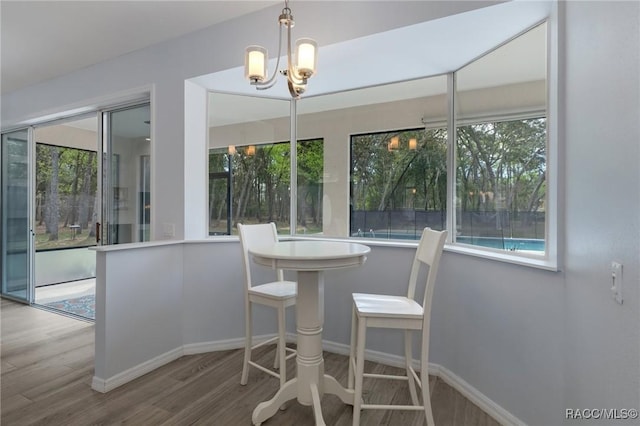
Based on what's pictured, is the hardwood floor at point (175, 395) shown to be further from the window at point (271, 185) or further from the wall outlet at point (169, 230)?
the window at point (271, 185)

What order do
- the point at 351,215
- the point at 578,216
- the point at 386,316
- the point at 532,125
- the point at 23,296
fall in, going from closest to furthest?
the point at 578,216, the point at 386,316, the point at 532,125, the point at 351,215, the point at 23,296

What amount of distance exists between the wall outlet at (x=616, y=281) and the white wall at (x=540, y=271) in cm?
3

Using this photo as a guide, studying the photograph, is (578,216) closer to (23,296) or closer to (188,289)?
(188,289)

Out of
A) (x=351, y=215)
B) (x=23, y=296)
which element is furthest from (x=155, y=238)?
(x=23, y=296)

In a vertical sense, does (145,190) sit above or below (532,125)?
below

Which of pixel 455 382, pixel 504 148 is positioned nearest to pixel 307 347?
pixel 455 382

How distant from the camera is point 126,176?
126 inches

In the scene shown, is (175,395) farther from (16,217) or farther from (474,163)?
(16,217)

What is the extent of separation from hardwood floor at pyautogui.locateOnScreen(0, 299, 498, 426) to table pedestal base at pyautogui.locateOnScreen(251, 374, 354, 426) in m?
0.08

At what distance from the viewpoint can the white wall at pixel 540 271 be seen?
3.41 ft

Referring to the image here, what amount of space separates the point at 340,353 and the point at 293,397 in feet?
2.89

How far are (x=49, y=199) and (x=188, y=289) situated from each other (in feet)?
9.44

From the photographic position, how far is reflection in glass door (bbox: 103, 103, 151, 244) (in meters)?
3.09

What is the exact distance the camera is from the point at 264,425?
5.81 feet
